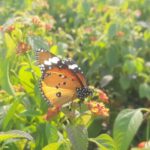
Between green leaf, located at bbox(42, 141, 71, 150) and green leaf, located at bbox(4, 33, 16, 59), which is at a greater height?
green leaf, located at bbox(4, 33, 16, 59)

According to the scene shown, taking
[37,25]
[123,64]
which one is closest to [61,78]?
[37,25]

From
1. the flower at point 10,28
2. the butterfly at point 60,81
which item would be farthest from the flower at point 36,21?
the butterfly at point 60,81

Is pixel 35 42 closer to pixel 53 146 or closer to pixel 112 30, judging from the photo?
pixel 53 146

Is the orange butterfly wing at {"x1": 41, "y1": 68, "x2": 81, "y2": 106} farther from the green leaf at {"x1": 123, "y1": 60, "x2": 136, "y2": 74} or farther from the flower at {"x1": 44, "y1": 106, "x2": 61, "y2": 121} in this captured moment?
the green leaf at {"x1": 123, "y1": 60, "x2": 136, "y2": 74}

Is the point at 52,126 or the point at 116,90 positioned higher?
the point at 52,126

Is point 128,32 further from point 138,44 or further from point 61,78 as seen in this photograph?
point 61,78

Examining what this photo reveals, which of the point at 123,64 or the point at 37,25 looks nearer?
the point at 37,25

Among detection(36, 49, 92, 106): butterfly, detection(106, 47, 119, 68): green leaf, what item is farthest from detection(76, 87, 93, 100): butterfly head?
detection(106, 47, 119, 68): green leaf

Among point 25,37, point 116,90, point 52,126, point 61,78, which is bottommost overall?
point 116,90
